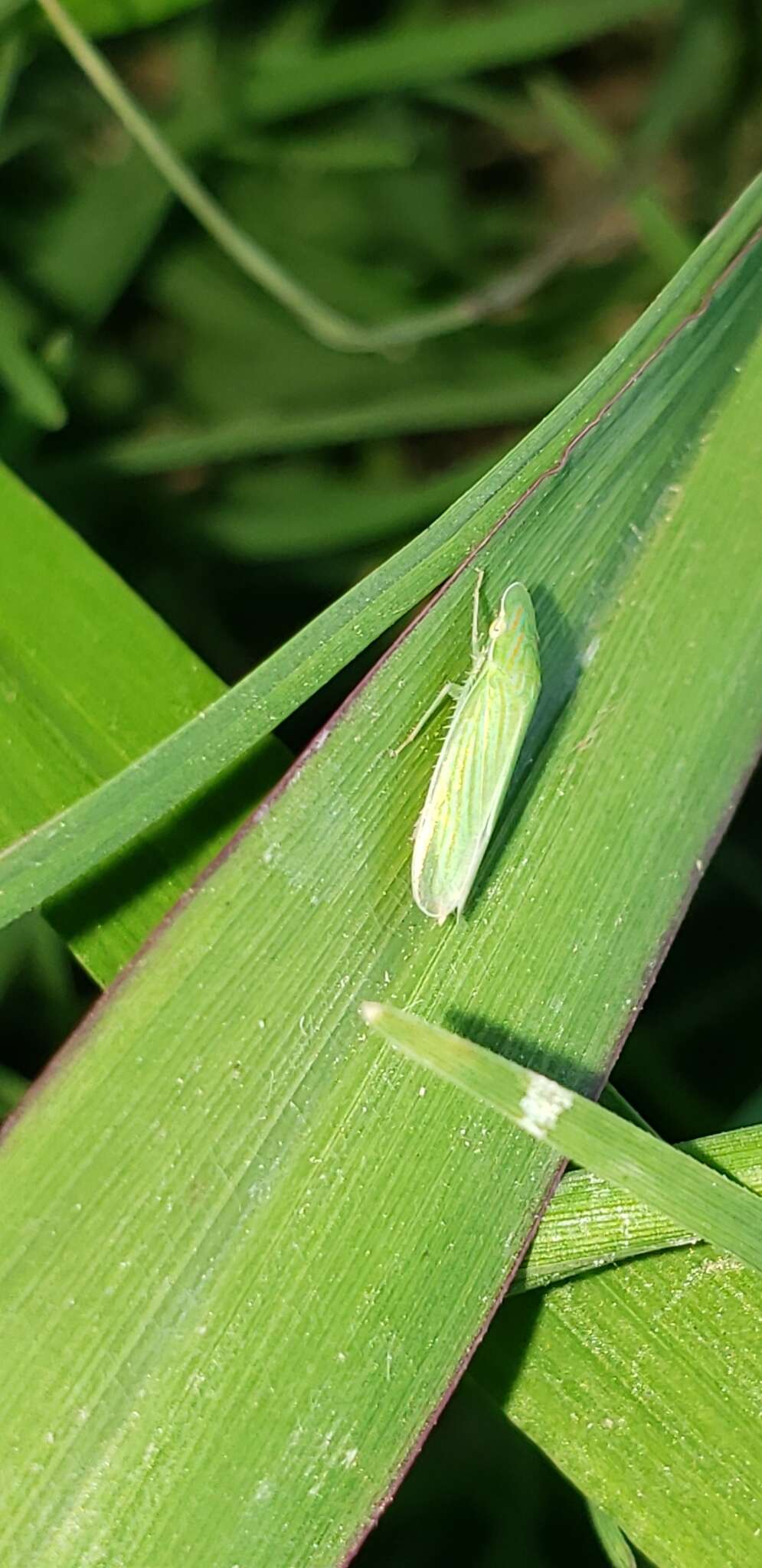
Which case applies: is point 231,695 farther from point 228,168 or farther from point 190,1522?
point 228,168

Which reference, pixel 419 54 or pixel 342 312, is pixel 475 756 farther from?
pixel 419 54

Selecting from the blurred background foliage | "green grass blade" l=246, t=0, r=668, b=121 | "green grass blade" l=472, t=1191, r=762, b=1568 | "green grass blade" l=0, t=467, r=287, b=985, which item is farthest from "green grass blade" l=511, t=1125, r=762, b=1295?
"green grass blade" l=246, t=0, r=668, b=121

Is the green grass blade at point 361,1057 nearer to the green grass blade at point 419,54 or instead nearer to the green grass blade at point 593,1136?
the green grass blade at point 593,1136

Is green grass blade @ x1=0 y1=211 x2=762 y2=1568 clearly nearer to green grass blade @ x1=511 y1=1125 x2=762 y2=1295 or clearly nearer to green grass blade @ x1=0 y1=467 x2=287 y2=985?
green grass blade @ x1=511 y1=1125 x2=762 y2=1295

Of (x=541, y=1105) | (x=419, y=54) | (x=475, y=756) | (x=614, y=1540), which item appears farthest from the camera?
(x=419, y=54)

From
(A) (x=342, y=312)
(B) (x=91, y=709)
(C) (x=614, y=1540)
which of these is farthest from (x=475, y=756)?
(A) (x=342, y=312)

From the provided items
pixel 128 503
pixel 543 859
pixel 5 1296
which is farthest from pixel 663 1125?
pixel 128 503
